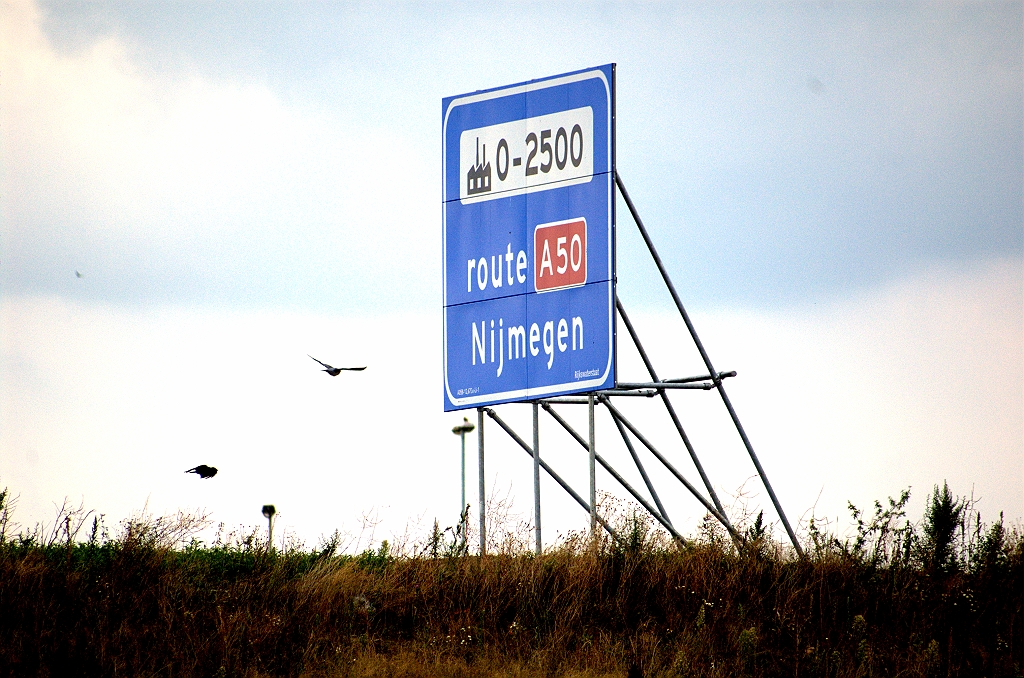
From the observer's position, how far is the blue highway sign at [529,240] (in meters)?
19.8

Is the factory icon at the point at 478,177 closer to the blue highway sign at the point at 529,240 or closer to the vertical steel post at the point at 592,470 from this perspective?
the blue highway sign at the point at 529,240

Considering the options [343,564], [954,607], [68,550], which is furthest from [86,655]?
[954,607]

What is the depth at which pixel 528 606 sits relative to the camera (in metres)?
19.4

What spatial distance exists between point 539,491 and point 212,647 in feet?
12.6

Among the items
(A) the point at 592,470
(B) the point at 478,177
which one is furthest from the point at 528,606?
(B) the point at 478,177

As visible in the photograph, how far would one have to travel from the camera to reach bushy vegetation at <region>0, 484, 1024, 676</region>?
59.7 feet

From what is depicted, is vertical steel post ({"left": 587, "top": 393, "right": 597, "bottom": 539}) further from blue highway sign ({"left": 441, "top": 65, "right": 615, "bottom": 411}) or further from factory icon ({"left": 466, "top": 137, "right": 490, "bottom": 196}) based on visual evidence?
factory icon ({"left": 466, "top": 137, "right": 490, "bottom": 196})

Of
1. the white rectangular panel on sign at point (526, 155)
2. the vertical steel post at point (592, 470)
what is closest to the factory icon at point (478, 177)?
the white rectangular panel on sign at point (526, 155)

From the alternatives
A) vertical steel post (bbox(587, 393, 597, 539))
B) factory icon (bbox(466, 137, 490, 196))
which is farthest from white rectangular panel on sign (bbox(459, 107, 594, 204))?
A: vertical steel post (bbox(587, 393, 597, 539))

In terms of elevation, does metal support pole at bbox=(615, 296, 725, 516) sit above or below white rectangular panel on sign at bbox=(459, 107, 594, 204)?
below

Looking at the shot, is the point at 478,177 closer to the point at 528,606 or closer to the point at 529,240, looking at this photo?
the point at 529,240

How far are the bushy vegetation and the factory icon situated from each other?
3.49m

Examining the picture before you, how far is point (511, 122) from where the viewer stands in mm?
20719

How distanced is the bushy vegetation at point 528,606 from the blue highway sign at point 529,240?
5.57 feet
